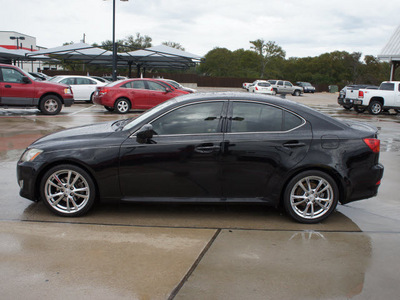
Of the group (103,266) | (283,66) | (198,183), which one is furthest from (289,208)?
(283,66)

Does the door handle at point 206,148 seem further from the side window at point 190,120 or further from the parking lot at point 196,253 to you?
the parking lot at point 196,253

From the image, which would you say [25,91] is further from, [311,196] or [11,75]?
[311,196]

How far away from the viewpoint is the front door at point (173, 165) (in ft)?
15.7

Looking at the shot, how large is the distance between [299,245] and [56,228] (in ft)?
8.56

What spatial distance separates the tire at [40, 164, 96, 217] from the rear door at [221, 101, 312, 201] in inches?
62.6

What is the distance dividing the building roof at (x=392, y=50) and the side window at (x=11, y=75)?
80.3ft

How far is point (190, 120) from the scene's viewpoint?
16.2 ft

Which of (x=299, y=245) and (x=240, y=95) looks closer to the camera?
(x=299, y=245)

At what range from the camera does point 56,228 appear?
4570mm

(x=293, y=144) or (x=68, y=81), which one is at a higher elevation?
(x=68, y=81)

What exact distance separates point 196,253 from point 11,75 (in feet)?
42.9

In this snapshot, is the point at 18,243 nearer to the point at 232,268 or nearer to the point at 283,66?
the point at 232,268

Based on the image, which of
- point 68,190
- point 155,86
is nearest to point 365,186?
point 68,190

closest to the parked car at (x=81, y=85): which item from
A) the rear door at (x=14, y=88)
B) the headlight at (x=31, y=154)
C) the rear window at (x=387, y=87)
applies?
the rear door at (x=14, y=88)
